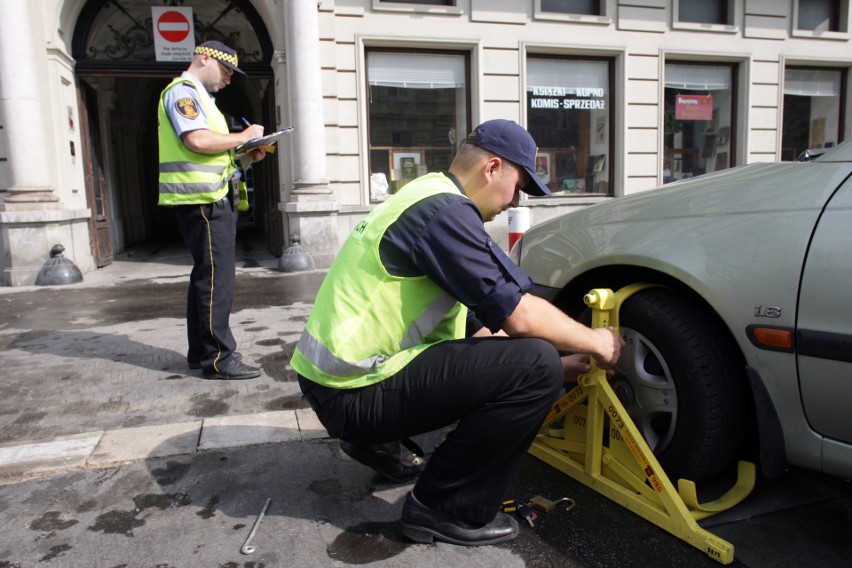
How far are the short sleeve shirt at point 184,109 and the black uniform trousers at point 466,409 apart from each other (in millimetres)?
2326

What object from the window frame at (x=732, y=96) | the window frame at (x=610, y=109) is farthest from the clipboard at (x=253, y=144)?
the window frame at (x=732, y=96)

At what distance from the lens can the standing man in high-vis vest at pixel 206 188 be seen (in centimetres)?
385

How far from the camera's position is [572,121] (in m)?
11.4

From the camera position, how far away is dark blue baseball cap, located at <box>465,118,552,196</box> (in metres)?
2.19

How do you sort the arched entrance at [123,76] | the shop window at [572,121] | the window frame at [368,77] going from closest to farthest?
the arched entrance at [123,76]
the window frame at [368,77]
the shop window at [572,121]

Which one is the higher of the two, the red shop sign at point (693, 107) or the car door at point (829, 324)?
the red shop sign at point (693, 107)

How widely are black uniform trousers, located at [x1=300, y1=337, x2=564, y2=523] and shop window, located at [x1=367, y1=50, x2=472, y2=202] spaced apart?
8319mm

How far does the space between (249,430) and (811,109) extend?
43.7 ft

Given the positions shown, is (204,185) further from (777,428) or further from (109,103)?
(109,103)

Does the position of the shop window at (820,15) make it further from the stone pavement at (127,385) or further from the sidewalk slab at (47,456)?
the sidewalk slab at (47,456)

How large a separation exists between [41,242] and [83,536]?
693cm

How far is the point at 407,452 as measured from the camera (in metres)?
2.76

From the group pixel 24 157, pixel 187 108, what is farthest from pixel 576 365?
pixel 24 157

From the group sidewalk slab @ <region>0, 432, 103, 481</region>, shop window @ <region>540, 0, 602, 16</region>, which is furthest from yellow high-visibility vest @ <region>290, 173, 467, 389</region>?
shop window @ <region>540, 0, 602, 16</region>
